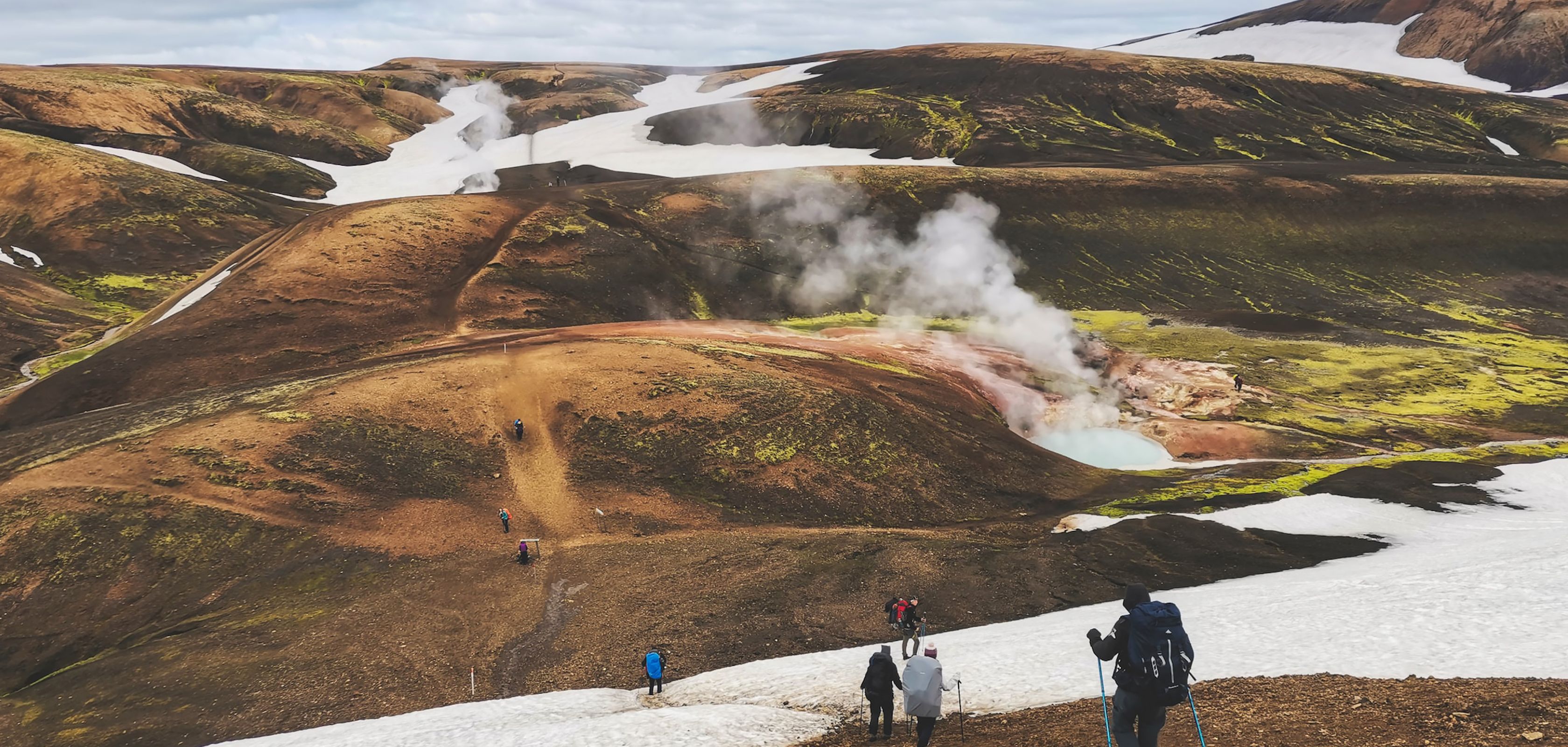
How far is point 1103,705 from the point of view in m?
13.5

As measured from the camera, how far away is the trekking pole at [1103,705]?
12.5 metres

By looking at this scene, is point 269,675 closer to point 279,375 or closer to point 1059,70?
point 279,375

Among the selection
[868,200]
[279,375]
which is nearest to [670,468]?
[279,375]

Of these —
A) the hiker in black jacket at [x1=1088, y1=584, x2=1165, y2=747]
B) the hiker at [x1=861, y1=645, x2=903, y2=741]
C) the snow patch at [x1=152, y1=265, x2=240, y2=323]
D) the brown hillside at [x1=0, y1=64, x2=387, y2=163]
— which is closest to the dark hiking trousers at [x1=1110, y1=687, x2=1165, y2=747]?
the hiker in black jacket at [x1=1088, y1=584, x2=1165, y2=747]

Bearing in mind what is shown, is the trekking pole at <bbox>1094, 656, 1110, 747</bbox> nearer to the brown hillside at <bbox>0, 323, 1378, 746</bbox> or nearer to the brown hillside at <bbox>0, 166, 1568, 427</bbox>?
the brown hillside at <bbox>0, 323, 1378, 746</bbox>

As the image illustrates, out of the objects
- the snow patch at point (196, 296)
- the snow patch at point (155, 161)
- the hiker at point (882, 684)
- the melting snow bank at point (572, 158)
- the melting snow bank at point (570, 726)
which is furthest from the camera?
the melting snow bank at point (572, 158)

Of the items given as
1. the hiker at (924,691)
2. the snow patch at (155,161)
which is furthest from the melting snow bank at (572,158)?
the hiker at (924,691)

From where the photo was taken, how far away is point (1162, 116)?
549ft

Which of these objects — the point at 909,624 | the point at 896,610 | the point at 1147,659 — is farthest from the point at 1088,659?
the point at 1147,659

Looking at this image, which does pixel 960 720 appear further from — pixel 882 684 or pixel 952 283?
pixel 952 283

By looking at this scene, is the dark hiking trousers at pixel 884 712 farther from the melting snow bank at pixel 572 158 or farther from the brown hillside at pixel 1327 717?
the melting snow bank at pixel 572 158

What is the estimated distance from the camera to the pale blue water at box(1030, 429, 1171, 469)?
53.7 meters

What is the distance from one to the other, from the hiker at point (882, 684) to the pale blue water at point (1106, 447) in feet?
127

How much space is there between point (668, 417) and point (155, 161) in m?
137
